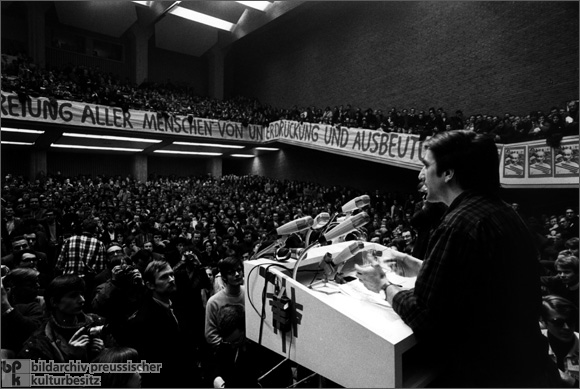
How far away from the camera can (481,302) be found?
3.37ft

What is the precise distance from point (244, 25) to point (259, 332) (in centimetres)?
1899

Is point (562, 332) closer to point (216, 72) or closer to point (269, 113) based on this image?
point (269, 113)

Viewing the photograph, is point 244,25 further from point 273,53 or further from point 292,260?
point 292,260

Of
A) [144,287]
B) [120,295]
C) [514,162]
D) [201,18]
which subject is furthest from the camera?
[201,18]

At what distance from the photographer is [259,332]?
150 cm

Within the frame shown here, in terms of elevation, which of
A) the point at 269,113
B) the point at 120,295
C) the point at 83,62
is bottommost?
the point at 120,295

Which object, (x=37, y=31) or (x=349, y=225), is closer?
(x=349, y=225)

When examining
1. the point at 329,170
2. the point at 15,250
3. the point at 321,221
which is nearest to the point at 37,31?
the point at 329,170

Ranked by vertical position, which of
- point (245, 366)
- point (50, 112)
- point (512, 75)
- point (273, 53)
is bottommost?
point (245, 366)

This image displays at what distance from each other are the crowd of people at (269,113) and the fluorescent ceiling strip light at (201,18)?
3727 millimetres

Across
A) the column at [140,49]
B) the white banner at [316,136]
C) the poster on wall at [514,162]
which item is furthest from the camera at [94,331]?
the column at [140,49]

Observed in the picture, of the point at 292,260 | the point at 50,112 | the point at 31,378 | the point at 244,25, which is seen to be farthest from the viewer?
the point at 244,25

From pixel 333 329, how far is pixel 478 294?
48 centimetres

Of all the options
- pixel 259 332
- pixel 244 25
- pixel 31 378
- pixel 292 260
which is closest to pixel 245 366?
pixel 259 332
